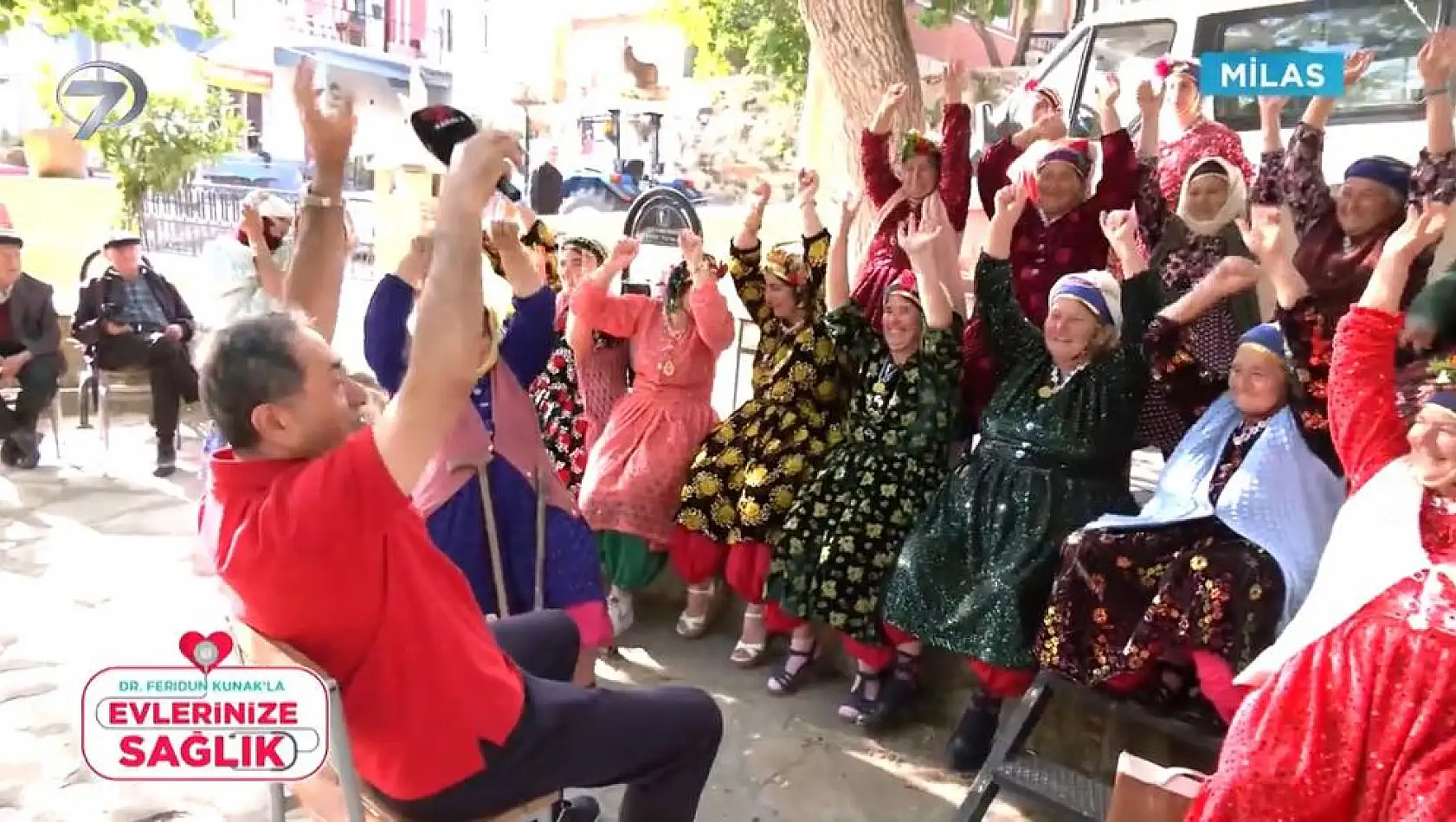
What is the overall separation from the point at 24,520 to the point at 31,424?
1.09 metres

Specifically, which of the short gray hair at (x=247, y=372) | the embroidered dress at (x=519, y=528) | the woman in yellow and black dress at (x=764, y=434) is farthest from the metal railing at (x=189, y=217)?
the short gray hair at (x=247, y=372)

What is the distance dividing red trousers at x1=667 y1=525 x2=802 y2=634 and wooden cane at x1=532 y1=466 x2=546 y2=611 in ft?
2.36

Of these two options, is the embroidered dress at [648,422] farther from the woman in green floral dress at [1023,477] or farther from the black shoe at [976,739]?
the black shoe at [976,739]

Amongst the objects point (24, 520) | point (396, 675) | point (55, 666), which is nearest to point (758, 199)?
point (396, 675)

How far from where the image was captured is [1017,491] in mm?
2561

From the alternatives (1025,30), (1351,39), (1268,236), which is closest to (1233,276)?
(1268,236)

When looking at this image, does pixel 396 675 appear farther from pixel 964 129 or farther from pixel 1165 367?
pixel 964 129

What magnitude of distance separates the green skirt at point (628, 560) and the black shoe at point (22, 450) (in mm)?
3458

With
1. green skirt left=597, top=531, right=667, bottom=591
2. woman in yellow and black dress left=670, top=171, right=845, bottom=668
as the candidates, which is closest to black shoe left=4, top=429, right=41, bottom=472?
green skirt left=597, top=531, right=667, bottom=591

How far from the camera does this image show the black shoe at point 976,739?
8.56ft

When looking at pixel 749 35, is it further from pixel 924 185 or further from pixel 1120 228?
pixel 1120 228

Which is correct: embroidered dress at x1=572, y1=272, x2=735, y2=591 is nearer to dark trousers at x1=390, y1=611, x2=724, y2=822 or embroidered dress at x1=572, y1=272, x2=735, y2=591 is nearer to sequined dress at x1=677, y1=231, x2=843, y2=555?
sequined dress at x1=677, y1=231, x2=843, y2=555

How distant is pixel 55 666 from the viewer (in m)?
3.05

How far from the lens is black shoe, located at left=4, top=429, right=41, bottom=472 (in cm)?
519
